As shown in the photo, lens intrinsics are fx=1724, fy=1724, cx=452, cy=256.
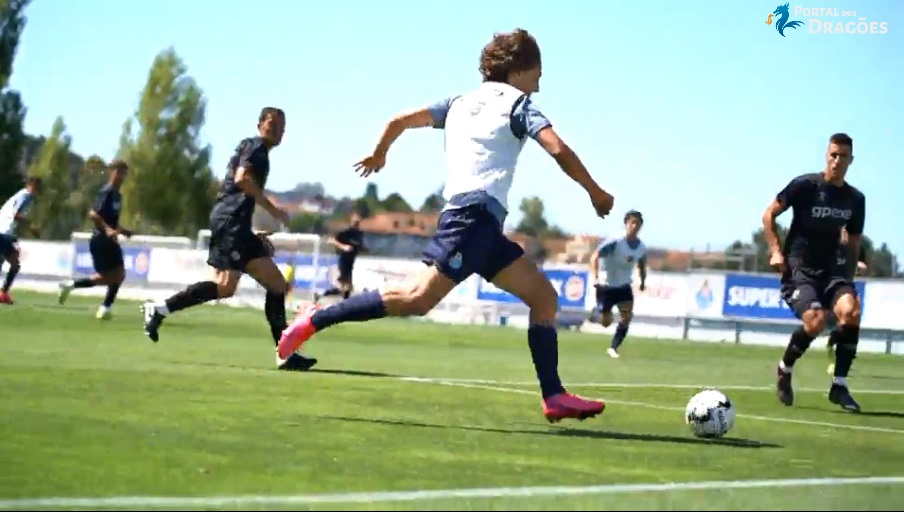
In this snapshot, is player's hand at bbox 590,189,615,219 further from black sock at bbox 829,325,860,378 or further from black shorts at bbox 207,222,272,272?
black shorts at bbox 207,222,272,272

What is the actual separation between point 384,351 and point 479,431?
971 cm

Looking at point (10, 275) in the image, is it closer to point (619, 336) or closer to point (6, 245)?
point (6, 245)

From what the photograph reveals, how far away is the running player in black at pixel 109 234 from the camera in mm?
22734

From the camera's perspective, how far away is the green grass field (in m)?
6.49

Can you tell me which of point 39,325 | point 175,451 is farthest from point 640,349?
point 175,451

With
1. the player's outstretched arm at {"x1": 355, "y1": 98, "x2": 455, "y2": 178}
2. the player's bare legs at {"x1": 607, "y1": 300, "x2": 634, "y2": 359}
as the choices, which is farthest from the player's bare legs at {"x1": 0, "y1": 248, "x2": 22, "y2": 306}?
the player's outstretched arm at {"x1": 355, "y1": 98, "x2": 455, "y2": 178}

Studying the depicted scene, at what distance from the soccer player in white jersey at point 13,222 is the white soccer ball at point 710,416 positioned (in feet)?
60.6

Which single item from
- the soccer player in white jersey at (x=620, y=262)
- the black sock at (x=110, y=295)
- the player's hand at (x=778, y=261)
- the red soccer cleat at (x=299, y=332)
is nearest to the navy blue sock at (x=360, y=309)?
the red soccer cleat at (x=299, y=332)

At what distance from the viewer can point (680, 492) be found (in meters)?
6.78

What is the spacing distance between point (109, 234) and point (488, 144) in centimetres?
1423

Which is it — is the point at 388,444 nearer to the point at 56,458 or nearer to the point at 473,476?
the point at 473,476

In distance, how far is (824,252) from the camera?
12883mm

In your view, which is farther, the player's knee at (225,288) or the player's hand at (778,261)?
the player's knee at (225,288)

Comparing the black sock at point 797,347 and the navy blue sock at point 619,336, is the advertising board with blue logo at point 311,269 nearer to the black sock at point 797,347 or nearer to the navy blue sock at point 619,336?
the navy blue sock at point 619,336
